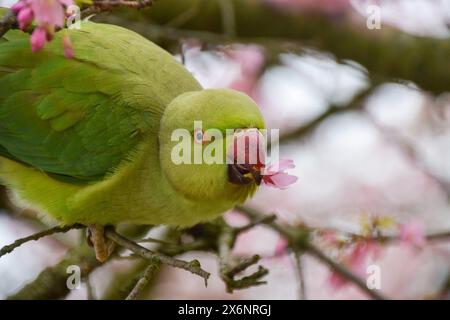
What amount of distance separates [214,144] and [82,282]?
117cm

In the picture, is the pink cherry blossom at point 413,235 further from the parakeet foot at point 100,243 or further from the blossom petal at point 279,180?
the parakeet foot at point 100,243

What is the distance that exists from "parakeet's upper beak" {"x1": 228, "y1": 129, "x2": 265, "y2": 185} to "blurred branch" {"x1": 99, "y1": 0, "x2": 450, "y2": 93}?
5.02 ft

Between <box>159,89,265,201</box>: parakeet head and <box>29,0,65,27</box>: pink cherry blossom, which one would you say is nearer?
<box>29,0,65,27</box>: pink cherry blossom

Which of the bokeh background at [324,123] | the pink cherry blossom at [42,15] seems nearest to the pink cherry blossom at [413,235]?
the bokeh background at [324,123]

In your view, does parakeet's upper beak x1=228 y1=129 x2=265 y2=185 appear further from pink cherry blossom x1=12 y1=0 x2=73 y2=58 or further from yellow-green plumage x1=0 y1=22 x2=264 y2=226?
pink cherry blossom x1=12 y1=0 x2=73 y2=58

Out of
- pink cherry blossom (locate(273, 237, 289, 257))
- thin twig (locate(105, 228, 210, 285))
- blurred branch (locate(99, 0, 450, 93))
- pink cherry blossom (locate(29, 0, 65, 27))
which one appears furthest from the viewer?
blurred branch (locate(99, 0, 450, 93))

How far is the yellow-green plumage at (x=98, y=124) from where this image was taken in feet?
9.76

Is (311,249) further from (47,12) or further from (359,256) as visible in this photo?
(47,12)

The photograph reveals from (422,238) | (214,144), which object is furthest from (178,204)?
(422,238)

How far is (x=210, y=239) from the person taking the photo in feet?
11.0

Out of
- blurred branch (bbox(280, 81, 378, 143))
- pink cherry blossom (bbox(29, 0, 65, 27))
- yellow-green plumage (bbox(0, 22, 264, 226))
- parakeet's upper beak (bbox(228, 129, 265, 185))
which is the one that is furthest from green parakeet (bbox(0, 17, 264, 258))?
blurred branch (bbox(280, 81, 378, 143))

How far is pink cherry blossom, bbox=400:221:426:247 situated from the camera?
3.67 m

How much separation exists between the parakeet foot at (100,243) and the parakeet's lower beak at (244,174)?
746 mm
